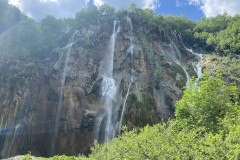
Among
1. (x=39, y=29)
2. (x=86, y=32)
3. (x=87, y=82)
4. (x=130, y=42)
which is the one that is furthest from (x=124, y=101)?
(x=39, y=29)

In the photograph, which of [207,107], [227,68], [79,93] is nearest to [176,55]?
[227,68]

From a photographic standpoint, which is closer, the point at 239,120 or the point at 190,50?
Answer: the point at 239,120

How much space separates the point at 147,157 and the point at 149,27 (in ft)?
129

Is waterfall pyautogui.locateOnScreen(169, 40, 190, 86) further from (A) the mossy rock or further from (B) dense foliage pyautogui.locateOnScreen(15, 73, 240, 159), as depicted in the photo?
(B) dense foliage pyautogui.locateOnScreen(15, 73, 240, 159)

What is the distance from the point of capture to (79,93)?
30484 mm

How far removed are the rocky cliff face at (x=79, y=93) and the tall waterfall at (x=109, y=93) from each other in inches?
25.9

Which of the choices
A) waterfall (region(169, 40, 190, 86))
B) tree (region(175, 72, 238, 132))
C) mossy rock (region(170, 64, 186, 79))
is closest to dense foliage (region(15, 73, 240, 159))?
tree (region(175, 72, 238, 132))

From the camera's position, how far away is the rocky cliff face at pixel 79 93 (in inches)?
1070

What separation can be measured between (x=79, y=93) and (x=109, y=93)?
539cm

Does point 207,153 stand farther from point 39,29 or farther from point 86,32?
point 39,29

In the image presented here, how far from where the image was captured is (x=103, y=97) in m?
30.0

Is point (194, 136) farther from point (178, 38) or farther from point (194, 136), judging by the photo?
point (178, 38)

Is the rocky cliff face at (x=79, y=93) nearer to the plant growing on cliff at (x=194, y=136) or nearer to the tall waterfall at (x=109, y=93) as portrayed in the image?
the tall waterfall at (x=109, y=93)

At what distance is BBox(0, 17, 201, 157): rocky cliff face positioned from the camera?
2719cm
